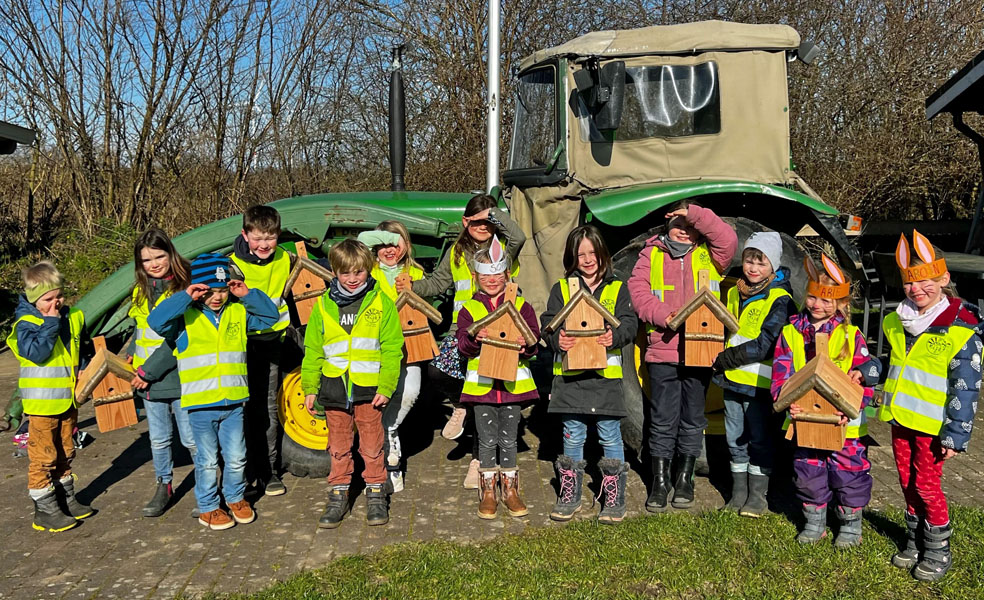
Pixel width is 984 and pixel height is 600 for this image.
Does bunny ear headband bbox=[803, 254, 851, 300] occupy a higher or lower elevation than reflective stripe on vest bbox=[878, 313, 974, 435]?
higher

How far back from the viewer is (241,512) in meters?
4.03

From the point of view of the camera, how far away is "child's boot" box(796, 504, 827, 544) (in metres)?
3.70

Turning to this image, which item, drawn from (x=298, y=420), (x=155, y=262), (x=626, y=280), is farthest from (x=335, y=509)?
(x=626, y=280)

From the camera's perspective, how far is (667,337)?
4195 millimetres

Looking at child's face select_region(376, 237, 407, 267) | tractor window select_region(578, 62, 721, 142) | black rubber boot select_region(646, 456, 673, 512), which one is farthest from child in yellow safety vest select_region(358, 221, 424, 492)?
tractor window select_region(578, 62, 721, 142)

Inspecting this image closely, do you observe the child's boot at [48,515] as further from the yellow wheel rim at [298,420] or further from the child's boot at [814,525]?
the child's boot at [814,525]

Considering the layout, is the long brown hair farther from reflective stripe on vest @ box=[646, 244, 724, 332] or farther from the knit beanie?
reflective stripe on vest @ box=[646, 244, 724, 332]

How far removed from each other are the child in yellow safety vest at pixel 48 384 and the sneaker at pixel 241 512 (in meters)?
0.84

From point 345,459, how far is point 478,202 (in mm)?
1608

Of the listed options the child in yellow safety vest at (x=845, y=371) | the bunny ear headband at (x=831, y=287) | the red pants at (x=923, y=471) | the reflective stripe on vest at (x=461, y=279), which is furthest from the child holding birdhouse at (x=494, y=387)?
the red pants at (x=923, y=471)

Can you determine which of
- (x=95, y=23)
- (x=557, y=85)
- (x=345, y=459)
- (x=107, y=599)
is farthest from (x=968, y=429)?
(x=95, y=23)

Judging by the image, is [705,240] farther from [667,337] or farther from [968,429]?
[968,429]

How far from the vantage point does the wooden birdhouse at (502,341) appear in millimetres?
3920

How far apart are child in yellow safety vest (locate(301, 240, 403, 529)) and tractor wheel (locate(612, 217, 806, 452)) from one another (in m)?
1.37
